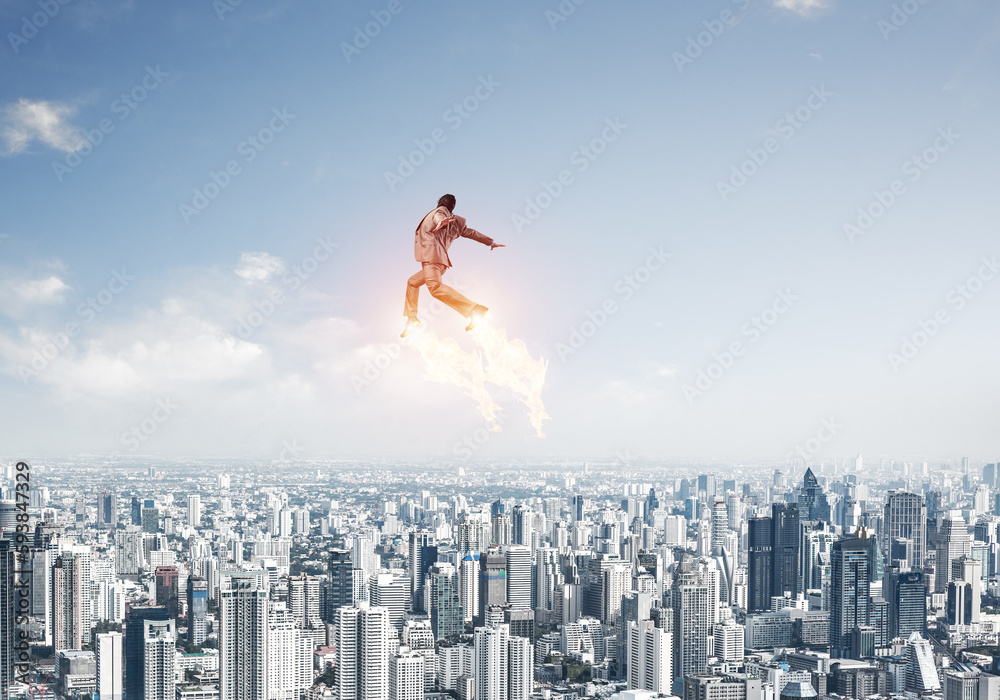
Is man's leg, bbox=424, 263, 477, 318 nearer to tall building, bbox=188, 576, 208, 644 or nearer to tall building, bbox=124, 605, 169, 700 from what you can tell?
tall building, bbox=124, 605, 169, 700

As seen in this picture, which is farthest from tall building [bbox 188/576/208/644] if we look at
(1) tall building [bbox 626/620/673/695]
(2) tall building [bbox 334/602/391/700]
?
(1) tall building [bbox 626/620/673/695]

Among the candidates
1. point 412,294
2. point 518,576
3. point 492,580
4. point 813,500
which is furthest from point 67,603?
point 813,500

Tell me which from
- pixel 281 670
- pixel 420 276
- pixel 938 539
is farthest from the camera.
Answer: pixel 938 539

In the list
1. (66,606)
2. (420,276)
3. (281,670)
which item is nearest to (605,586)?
(281,670)

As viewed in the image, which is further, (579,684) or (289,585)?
(289,585)

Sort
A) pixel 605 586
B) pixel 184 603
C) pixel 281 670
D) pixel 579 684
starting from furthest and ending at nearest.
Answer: pixel 605 586 → pixel 184 603 → pixel 579 684 → pixel 281 670

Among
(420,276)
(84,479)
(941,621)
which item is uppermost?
(420,276)

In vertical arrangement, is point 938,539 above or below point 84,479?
below

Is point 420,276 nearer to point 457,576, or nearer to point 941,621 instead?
point 457,576
